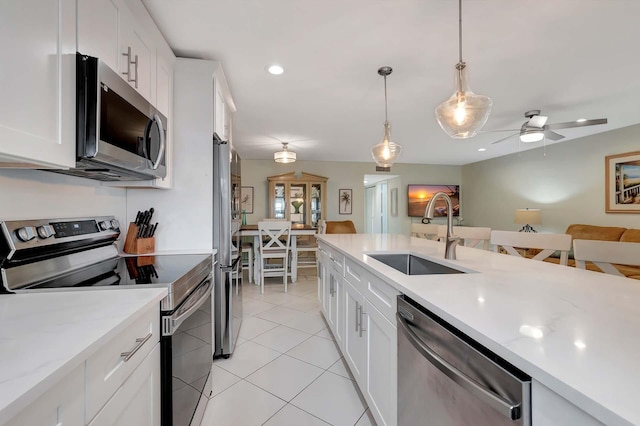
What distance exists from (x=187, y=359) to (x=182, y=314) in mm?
248

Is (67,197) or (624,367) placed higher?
(67,197)

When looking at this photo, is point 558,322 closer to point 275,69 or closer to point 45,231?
point 45,231

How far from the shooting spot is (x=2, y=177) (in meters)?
1.08

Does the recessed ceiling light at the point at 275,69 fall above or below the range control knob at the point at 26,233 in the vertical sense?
above

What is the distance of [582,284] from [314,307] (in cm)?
265

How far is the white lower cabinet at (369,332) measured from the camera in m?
1.22

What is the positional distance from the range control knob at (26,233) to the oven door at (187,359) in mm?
616

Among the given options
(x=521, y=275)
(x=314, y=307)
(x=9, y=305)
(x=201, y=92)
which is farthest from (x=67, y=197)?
(x=314, y=307)

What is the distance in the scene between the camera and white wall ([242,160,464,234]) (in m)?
6.30

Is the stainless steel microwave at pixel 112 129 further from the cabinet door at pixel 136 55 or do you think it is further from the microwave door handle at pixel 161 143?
the cabinet door at pixel 136 55

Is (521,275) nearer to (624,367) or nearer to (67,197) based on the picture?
(624,367)

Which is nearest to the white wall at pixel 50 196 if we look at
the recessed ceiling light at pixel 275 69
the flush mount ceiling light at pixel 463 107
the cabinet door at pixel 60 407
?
the cabinet door at pixel 60 407

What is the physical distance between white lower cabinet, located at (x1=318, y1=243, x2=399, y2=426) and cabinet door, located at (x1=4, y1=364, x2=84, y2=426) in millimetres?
1016

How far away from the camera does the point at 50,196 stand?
131 cm
